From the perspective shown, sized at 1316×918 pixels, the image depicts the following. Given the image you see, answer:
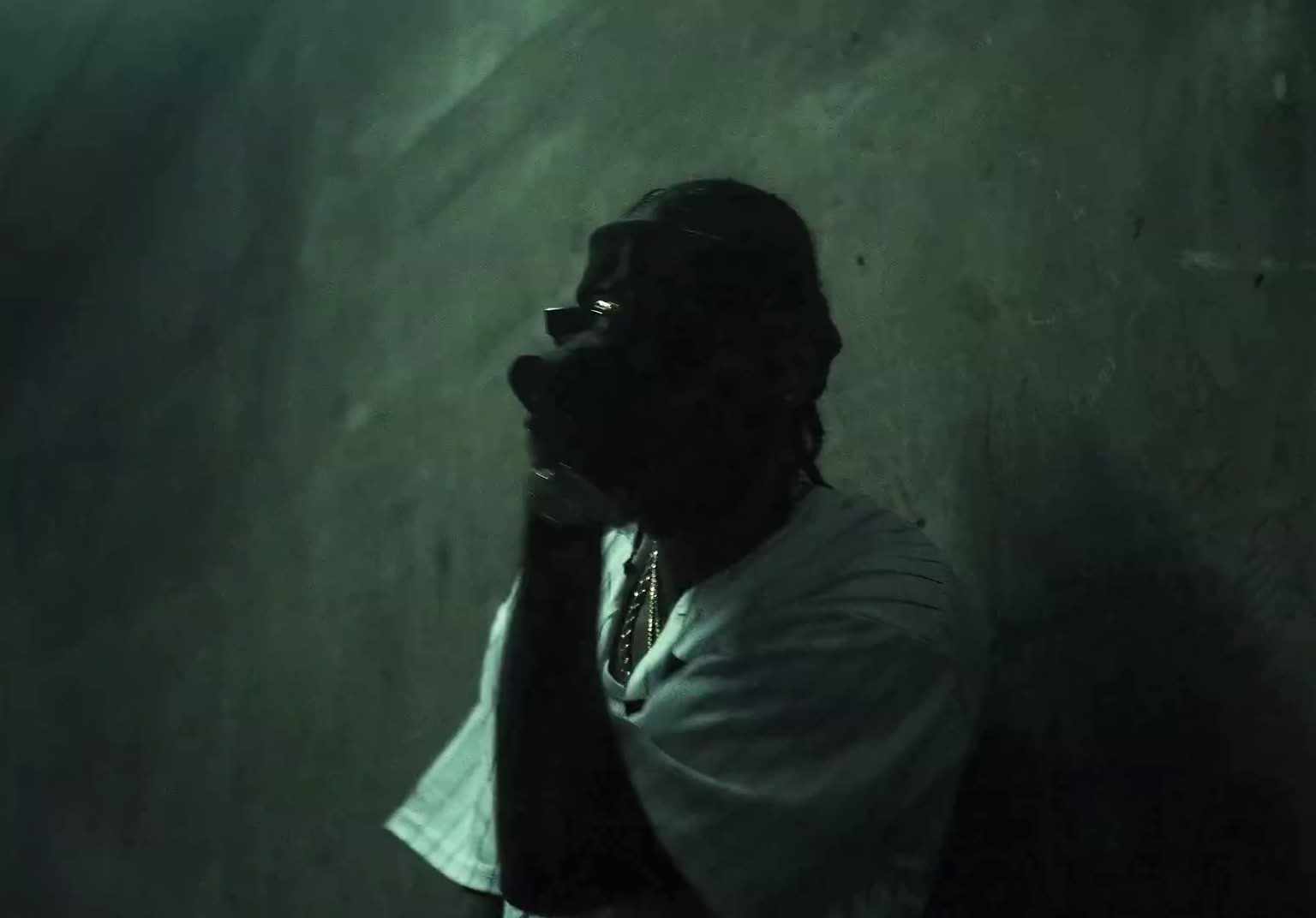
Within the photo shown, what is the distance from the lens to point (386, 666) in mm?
988

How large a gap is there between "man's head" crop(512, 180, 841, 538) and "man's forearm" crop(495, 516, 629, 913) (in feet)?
0.17

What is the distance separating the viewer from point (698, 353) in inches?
23.9

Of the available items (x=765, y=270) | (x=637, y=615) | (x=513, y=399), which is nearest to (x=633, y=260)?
(x=765, y=270)

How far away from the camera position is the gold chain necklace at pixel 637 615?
660mm

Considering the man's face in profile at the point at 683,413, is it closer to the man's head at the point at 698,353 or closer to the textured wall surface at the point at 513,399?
the man's head at the point at 698,353

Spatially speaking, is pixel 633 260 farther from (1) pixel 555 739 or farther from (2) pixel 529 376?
(1) pixel 555 739

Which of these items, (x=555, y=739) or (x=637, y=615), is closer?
(x=555, y=739)

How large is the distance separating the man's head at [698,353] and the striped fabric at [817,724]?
0.05 meters

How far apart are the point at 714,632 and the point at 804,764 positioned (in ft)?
0.28

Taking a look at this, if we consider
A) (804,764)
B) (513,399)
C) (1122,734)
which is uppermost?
(513,399)

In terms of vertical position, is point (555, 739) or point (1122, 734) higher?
point (555, 739)

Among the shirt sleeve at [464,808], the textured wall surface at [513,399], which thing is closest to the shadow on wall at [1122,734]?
the textured wall surface at [513,399]

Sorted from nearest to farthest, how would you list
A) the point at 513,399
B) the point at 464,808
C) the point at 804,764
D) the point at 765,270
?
the point at 804,764 → the point at 765,270 → the point at 464,808 → the point at 513,399

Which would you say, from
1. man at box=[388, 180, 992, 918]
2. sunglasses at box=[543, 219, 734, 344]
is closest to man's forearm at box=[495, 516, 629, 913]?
man at box=[388, 180, 992, 918]
